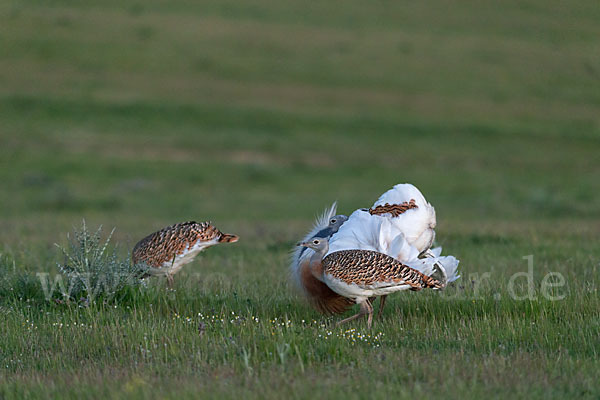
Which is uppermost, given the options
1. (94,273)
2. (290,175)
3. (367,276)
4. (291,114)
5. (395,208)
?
(291,114)

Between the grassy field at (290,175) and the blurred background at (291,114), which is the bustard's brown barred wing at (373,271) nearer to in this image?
the grassy field at (290,175)

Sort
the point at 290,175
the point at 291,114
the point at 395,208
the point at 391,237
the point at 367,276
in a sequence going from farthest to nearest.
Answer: the point at 291,114, the point at 290,175, the point at 395,208, the point at 391,237, the point at 367,276

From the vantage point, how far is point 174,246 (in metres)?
7.47

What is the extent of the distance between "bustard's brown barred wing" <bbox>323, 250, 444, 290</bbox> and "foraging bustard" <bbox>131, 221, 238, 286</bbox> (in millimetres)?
1733

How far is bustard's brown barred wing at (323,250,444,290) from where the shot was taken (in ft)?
19.5

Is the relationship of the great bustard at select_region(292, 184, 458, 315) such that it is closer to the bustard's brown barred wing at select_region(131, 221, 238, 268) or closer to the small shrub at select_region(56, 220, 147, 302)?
the bustard's brown barred wing at select_region(131, 221, 238, 268)

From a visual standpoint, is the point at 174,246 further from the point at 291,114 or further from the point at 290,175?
Result: the point at 291,114

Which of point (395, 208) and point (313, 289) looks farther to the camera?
point (395, 208)

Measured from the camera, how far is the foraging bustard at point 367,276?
234 inches

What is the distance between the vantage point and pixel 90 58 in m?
35.8

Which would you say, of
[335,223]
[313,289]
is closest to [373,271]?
[313,289]

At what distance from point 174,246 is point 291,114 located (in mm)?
25485

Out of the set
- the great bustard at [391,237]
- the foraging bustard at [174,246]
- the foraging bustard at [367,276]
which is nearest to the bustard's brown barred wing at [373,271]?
the foraging bustard at [367,276]

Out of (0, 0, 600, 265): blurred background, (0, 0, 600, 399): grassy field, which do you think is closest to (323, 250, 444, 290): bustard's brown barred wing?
(0, 0, 600, 399): grassy field
